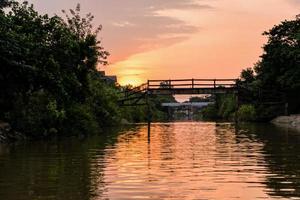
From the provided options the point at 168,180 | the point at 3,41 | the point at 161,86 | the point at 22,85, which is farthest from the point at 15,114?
the point at 161,86

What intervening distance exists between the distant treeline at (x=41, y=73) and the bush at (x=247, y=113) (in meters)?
43.9

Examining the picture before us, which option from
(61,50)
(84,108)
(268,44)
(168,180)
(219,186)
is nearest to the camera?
(219,186)

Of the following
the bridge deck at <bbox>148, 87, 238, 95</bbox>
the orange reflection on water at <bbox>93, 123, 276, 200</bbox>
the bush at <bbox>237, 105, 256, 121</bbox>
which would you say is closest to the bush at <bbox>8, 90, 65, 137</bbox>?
the orange reflection on water at <bbox>93, 123, 276, 200</bbox>

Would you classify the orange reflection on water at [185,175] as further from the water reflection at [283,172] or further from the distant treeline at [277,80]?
the distant treeline at [277,80]

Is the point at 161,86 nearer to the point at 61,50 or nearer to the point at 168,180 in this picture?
the point at 61,50

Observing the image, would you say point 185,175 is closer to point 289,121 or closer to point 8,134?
point 8,134

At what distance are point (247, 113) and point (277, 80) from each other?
1443cm

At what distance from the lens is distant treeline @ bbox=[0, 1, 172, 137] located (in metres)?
29.3

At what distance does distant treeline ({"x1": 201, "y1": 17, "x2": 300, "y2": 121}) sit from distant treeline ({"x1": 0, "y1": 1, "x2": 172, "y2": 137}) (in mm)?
33296

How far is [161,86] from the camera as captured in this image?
7512 centimetres

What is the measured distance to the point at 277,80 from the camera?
71312 millimetres

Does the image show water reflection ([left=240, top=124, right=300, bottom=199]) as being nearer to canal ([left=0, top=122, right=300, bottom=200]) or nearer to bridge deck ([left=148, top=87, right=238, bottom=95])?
canal ([left=0, top=122, right=300, bottom=200])

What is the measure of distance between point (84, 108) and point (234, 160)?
24.3 metres

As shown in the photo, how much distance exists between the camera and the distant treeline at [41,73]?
29.3 metres
